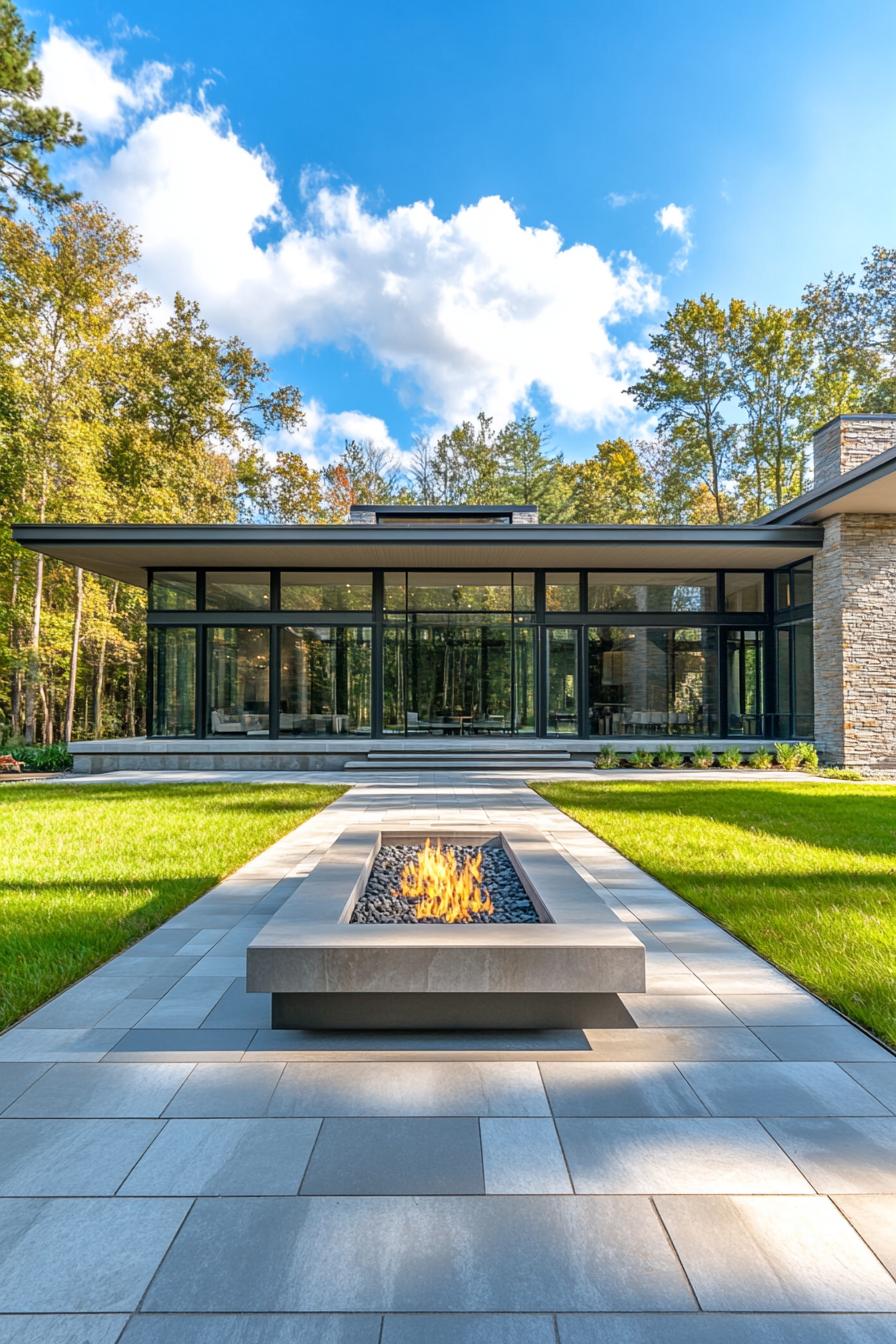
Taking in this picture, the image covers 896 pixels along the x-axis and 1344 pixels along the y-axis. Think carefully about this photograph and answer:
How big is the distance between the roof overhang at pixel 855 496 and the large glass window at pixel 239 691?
11.3 meters

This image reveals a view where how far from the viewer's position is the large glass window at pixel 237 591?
16.5 metres

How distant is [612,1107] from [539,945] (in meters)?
0.64

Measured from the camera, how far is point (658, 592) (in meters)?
16.6

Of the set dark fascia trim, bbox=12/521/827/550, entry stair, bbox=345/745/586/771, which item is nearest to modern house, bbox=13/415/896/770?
entry stair, bbox=345/745/586/771

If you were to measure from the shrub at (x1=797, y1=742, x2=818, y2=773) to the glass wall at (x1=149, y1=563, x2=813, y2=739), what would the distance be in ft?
6.73

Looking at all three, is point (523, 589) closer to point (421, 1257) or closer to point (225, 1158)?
point (225, 1158)

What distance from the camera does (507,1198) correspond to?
1980 millimetres

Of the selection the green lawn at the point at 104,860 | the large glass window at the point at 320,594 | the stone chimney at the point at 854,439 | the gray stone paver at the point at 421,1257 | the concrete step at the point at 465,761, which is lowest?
the green lawn at the point at 104,860

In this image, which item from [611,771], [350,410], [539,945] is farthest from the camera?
[350,410]

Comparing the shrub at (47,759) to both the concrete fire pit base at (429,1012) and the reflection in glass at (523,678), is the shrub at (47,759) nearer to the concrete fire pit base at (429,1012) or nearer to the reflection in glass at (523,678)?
the reflection in glass at (523,678)

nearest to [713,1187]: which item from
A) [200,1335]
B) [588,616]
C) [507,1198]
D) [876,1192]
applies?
[876,1192]

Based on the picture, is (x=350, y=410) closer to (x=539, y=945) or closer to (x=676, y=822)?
(x=676, y=822)

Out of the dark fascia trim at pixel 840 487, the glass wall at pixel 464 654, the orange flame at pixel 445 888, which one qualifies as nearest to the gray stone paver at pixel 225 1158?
the orange flame at pixel 445 888

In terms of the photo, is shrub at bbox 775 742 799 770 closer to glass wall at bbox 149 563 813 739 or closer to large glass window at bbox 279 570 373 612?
glass wall at bbox 149 563 813 739
